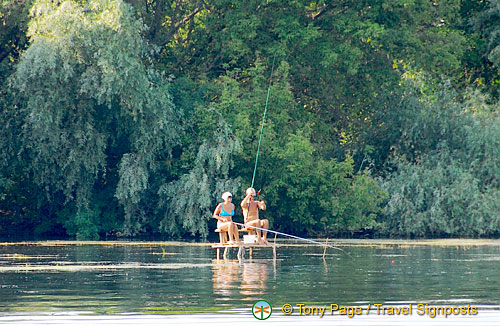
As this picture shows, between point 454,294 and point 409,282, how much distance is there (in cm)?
216

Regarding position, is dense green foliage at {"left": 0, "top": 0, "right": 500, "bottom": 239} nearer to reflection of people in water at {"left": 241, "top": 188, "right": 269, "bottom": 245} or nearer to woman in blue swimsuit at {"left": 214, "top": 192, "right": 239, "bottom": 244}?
reflection of people in water at {"left": 241, "top": 188, "right": 269, "bottom": 245}

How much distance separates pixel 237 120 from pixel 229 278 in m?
19.2

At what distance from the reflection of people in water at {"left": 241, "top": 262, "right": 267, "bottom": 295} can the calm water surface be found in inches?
0.7

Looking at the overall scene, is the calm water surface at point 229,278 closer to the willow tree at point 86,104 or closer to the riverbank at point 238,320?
the riverbank at point 238,320

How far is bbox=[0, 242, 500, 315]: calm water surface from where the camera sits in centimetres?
1552

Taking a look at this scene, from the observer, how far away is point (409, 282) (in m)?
18.6

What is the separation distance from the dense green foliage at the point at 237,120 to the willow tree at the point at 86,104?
0.21 feet

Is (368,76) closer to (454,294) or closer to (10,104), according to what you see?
(10,104)

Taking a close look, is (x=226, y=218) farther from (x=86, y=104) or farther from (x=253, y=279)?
(x=86, y=104)

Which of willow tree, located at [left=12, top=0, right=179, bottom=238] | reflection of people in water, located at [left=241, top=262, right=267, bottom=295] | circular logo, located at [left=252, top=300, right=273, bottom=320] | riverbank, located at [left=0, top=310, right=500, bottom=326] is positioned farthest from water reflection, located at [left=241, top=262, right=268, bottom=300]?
willow tree, located at [left=12, top=0, right=179, bottom=238]

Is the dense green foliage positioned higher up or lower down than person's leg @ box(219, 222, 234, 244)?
higher up

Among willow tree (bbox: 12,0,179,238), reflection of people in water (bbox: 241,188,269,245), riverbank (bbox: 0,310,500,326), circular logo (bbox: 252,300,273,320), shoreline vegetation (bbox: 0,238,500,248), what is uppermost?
willow tree (bbox: 12,0,179,238)

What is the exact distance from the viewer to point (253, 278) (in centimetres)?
1947

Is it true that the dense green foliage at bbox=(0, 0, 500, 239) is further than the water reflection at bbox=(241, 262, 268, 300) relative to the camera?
Yes
